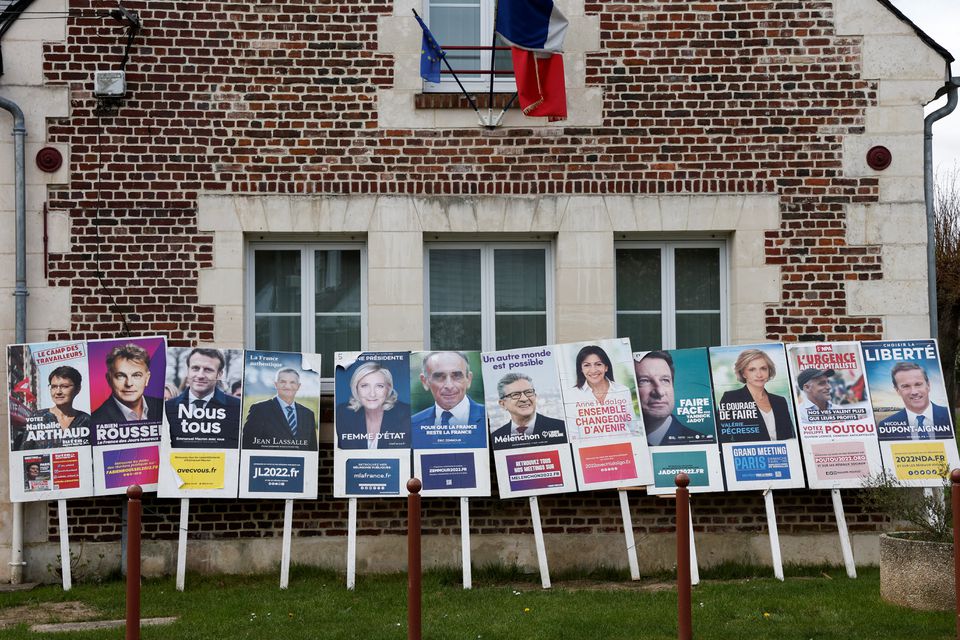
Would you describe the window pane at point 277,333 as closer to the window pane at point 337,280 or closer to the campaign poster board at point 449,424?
the window pane at point 337,280

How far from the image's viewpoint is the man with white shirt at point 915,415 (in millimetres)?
9797

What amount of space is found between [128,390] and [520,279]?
3.50 meters

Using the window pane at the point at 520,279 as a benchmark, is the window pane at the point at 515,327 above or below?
below

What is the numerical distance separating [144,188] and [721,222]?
4991mm

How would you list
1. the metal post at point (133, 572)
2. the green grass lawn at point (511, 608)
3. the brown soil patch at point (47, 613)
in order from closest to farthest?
the metal post at point (133, 572) < the green grass lawn at point (511, 608) < the brown soil patch at point (47, 613)

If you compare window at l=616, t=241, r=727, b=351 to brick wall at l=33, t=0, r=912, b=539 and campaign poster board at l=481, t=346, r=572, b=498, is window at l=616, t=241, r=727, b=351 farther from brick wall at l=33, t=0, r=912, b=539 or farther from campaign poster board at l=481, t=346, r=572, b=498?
campaign poster board at l=481, t=346, r=572, b=498

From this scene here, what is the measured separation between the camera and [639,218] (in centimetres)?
1028

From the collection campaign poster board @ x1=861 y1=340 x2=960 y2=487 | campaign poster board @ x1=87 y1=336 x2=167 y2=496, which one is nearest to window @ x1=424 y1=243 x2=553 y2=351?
campaign poster board @ x1=87 y1=336 x2=167 y2=496

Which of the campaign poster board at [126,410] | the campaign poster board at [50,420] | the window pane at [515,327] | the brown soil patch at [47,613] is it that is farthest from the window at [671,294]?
the brown soil patch at [47,613]

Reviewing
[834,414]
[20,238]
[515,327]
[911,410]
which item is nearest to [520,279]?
[515,327]

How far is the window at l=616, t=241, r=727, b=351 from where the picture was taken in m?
10.6

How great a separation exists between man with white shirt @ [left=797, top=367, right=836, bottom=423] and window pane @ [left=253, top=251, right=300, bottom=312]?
442 cm

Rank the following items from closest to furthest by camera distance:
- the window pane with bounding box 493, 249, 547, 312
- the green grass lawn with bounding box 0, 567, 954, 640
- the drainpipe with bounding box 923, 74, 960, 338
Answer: the green grass lawn with bounding box 0, 567, 954, 640 < the drainpipe with bounding box 923, 74, 960, 338 < the window pane with bounding box 493, 249, 547, 312

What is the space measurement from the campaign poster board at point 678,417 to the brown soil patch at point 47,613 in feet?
14.7
